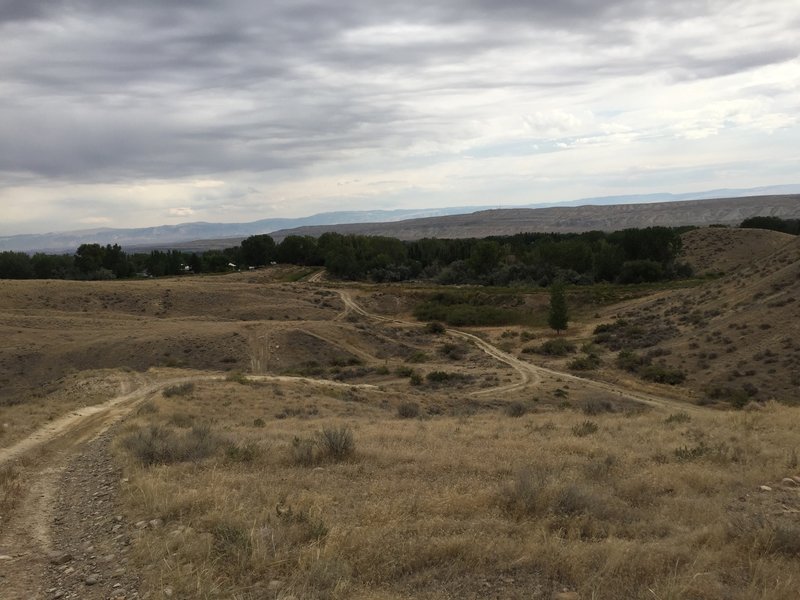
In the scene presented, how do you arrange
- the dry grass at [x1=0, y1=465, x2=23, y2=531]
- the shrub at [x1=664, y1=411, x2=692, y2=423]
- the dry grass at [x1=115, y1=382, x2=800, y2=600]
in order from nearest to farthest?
the dry grass at [x1=115, y1=382, x2=800, y2=600]
the dry grass at [x1=0, y1=465, x2=23, y2=531]
the shrub at [x1=664, y1=411, x2=692, y2=423]

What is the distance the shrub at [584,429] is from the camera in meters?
14.5

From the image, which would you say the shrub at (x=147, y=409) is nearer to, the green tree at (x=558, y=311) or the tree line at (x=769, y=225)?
the green tree at (x=558, y=311)

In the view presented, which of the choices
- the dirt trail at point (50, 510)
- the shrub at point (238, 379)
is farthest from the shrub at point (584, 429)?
the shrub at point (238, 379)

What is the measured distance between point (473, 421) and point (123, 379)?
1861 cm

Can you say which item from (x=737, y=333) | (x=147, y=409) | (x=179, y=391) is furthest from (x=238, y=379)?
(x=737, y=333)

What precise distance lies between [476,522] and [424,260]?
Answer: 103m

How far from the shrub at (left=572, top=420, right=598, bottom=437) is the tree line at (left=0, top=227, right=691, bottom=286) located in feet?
207

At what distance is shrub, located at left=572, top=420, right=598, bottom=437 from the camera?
14531 mm

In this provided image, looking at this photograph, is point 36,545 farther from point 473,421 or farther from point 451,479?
point 473,421

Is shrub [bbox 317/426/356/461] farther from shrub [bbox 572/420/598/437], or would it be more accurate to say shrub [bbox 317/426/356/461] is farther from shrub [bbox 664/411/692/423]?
shrub [bbox 664/411/692/423]

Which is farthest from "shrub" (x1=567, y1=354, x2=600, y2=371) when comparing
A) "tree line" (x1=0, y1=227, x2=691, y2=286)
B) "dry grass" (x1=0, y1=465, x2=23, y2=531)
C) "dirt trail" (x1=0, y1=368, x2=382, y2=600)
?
"tree line" (x1=0, y1=227, x2=691, y2=286)

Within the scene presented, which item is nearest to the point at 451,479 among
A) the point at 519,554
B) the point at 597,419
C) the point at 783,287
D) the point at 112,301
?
the point at 519,554

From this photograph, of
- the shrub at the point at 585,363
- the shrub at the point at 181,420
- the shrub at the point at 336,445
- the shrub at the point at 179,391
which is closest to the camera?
the shrub at the point at 336,445

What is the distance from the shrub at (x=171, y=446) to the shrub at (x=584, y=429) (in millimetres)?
8572
